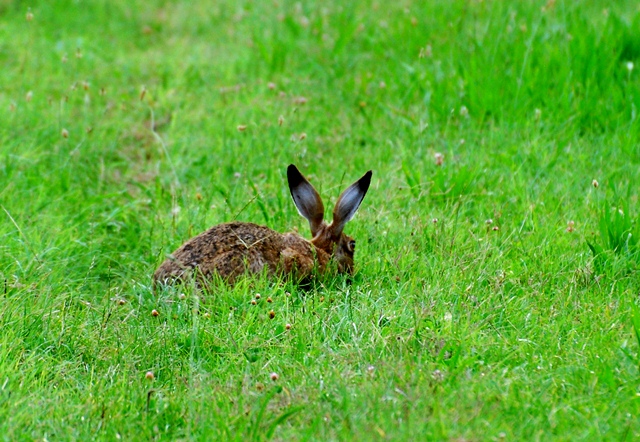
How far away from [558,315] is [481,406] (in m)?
1.23

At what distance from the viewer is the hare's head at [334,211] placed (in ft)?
19.6

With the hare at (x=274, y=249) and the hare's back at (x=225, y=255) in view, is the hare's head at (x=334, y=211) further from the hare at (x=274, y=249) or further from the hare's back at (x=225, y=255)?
the hare's back at (x=225, y=255)

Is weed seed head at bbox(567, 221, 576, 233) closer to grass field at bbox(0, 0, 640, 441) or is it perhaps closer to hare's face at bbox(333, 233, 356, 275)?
grass field at bbox(0, 0, 640, 441)

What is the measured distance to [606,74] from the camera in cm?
776

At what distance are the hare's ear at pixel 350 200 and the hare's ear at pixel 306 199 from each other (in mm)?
142

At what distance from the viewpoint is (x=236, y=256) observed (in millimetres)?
5559

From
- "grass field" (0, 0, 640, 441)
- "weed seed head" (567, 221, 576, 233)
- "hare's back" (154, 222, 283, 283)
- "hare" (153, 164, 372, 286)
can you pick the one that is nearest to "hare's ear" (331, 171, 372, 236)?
"hare" (153, 164, 372, 286)

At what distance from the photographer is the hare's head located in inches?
236

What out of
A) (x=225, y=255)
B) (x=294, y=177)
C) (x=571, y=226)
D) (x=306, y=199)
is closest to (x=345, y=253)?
(x=306, y=199)

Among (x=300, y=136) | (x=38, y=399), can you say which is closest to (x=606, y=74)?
(x=300, y=136)

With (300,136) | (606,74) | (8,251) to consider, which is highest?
(606,74)

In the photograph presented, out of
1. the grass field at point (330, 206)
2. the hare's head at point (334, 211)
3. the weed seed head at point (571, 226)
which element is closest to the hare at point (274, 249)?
the hare's head at point (334, 211)

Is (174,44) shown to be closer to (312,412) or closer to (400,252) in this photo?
(400,252)

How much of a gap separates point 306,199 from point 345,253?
463mm
